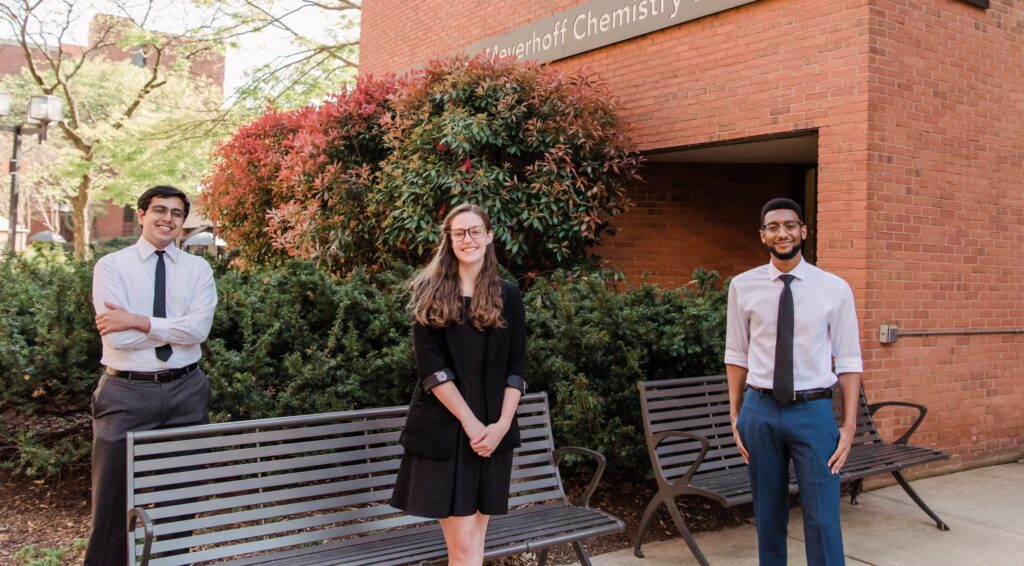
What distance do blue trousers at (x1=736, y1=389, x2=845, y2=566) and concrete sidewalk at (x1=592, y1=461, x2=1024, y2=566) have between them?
1182 mm

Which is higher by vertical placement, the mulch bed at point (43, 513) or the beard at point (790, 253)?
the beard at point (790, 253)

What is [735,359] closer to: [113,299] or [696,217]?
[113,299]

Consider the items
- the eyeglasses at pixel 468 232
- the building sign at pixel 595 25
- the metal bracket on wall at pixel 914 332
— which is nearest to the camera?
the eyeglasses at pixel 468 232

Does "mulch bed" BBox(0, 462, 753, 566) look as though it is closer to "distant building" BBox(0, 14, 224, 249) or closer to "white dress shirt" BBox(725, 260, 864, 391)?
"white dress shirt" BBox(725, 260, 864, 391)

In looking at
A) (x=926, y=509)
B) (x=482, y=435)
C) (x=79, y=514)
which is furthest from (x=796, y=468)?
(x=79, y=514)

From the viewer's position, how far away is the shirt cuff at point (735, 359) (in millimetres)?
3908

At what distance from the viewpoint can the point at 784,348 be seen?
3582 mm

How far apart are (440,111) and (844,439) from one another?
5917 millimetres

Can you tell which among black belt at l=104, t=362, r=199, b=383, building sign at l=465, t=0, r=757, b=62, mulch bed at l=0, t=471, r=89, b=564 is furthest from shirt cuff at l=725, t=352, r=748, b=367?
building sign at l=465, t=0, r=757, b=62

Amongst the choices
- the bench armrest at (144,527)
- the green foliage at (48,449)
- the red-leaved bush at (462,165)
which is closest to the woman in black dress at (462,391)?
the bench armrest at (144,527)

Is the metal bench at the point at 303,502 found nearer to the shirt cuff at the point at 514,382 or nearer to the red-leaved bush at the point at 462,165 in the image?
the shirt cuff at the point at 514,382

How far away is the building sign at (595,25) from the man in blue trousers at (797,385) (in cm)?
474

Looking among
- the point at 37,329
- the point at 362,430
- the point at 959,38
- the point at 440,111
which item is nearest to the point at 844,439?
the point at 362,430

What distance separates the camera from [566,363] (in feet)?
18.2
